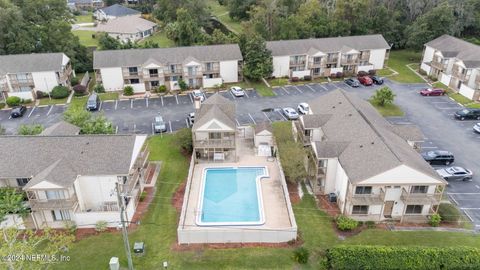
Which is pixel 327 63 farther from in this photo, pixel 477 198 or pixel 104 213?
pixel 104 213

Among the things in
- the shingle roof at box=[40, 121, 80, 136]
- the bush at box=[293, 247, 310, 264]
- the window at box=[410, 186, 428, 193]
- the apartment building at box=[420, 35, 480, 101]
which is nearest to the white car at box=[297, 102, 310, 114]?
the window at box=[410, 186, 428, 193]

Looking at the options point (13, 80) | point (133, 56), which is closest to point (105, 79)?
point (133, 56)

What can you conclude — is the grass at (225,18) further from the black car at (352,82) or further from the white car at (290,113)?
the white car at (290,113)

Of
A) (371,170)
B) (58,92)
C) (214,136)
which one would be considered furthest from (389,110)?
(58,92)

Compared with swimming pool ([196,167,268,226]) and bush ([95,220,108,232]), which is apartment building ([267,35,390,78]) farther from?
bush ([95,220,108,232])

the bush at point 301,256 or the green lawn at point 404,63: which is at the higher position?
the green lawn at point 404,63

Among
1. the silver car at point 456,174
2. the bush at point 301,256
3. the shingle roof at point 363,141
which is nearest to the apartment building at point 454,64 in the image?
the silver car at point 456,174

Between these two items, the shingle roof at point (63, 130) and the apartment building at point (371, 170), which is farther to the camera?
the shingle roof at point (63, 130)
